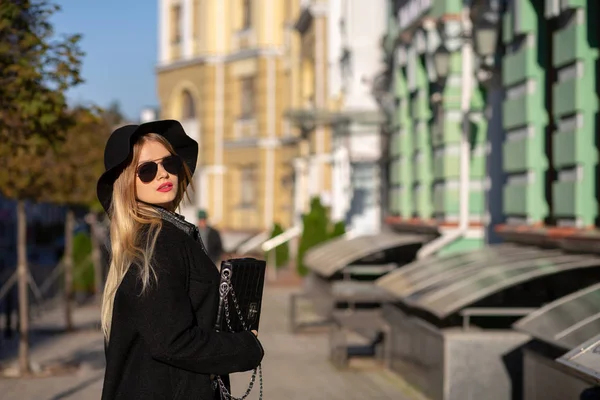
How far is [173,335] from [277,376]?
422 inches

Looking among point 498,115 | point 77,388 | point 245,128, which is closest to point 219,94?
point 245,128

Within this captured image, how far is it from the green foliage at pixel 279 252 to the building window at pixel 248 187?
36.6ft

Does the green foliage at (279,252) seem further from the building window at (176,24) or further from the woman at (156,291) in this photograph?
the woman at (156,291)

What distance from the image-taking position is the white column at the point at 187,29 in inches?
2005

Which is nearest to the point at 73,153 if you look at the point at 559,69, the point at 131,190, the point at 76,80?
the point at 76,80

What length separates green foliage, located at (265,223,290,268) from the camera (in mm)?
36906

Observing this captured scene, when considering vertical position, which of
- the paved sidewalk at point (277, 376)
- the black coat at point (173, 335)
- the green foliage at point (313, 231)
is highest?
the black coat at point (173, 335)

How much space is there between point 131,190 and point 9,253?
52997mm

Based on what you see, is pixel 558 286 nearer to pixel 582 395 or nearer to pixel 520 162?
pixel 520 162

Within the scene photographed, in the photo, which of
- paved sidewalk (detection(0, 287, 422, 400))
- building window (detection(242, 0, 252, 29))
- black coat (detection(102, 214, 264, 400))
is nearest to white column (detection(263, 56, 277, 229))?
building window (detection(242, 0, 252, 29))

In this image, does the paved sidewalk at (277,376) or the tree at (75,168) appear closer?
the paved sidewalk at (277,376)

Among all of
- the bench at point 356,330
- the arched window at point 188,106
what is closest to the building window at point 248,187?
the arched window at point 188,106

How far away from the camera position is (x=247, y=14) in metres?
48.8

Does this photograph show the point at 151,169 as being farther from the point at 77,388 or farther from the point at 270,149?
the point at 270,149
